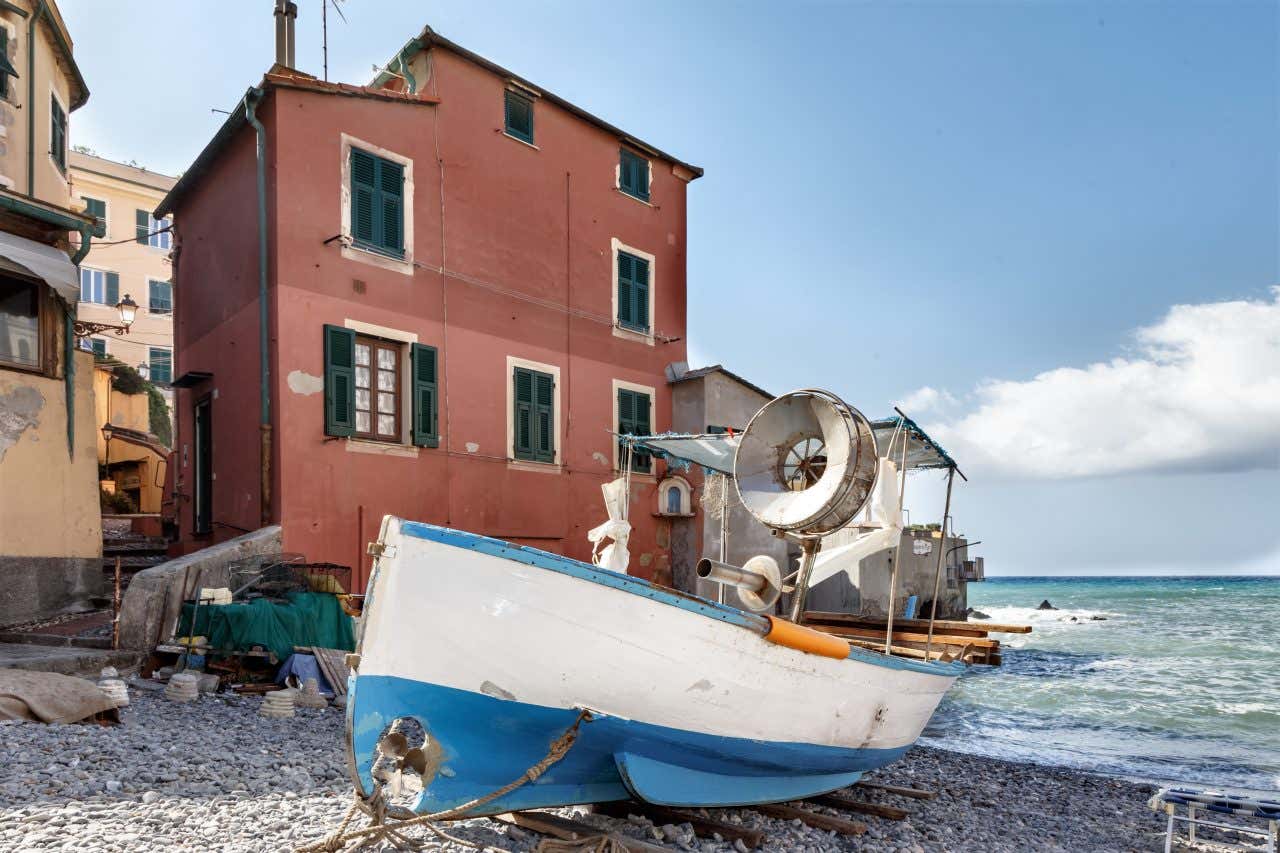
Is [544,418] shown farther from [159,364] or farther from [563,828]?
[159,364]

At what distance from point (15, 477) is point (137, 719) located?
5.55 metres

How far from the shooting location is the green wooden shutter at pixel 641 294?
55.1ft

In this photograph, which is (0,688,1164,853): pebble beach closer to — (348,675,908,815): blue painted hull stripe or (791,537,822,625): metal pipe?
(348,675,908,815): blue painted hull stripe

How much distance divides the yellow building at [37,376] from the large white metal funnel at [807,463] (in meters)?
9.62

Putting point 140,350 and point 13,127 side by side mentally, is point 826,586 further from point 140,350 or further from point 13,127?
point 140,350

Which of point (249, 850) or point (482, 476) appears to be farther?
point (482, 476)

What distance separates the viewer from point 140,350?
3152 centimetres

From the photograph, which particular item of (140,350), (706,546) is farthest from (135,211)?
(706,546)

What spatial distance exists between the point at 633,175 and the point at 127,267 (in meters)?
22.7

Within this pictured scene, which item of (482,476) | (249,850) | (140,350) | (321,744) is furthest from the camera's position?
(140,350)

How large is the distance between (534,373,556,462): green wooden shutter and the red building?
4cm

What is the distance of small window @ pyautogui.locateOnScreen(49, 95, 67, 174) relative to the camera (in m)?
13.7

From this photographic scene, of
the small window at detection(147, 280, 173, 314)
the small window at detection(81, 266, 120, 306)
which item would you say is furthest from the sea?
the small window at detection(81, 266, 120, 306)

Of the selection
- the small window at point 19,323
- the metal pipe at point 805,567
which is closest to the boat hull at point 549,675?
the metal pipe at point 805,567
